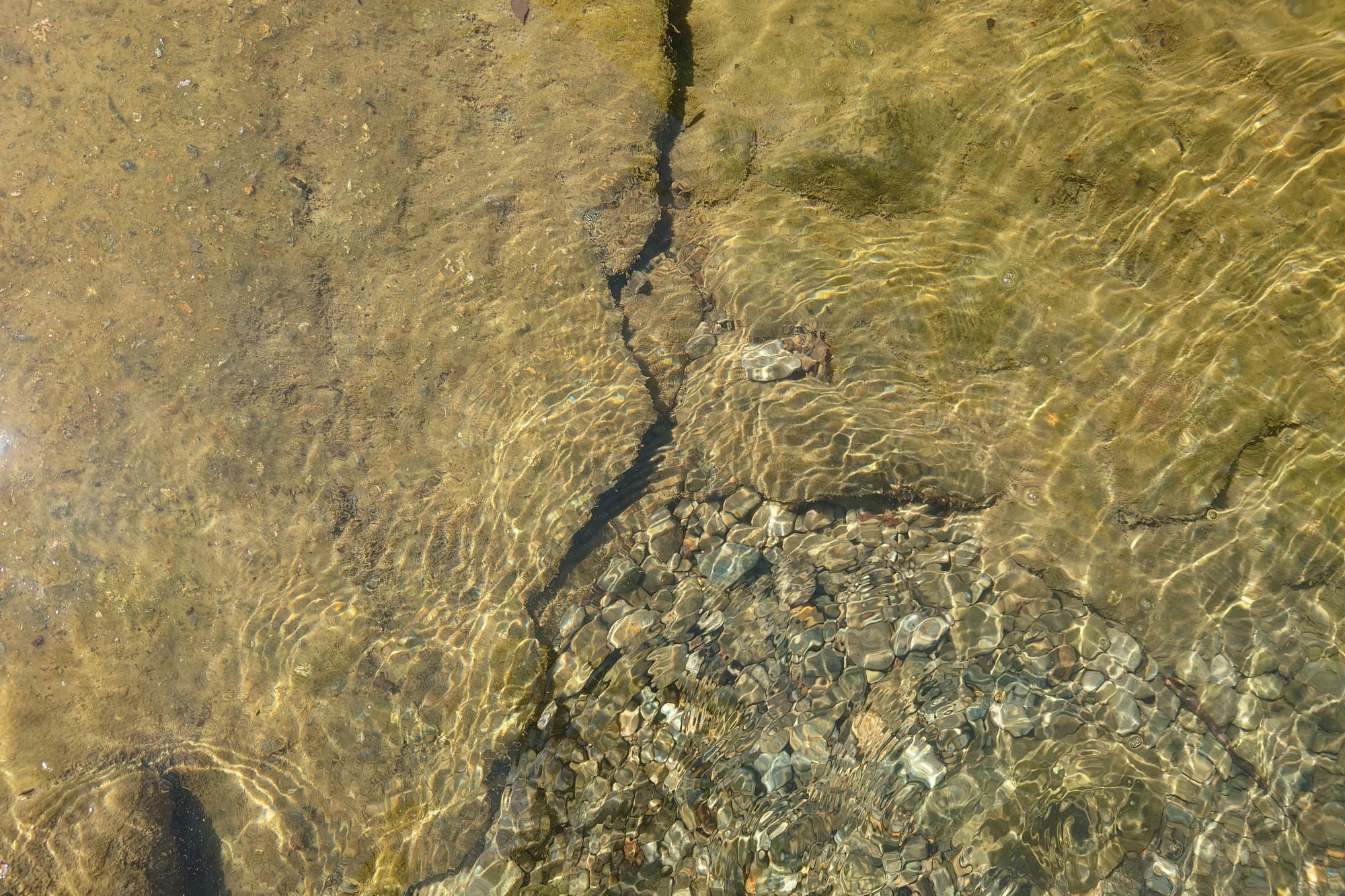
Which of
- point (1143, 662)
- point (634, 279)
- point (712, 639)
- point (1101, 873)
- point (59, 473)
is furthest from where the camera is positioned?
point (634, 279)

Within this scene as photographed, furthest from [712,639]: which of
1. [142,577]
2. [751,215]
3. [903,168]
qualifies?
[142,577]

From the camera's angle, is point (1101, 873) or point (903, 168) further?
point (903, 168)

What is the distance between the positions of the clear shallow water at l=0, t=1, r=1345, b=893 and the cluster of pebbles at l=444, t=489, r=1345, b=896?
0.02m

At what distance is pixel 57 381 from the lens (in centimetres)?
456

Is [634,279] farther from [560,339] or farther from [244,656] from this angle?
[244,656]

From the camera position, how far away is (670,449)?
454cm

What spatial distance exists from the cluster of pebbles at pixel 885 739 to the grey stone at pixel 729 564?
11 millimetres

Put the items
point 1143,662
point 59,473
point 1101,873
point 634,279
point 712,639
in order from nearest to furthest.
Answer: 1. point 1101,873
2. point 1143,662
3. point 712,639
4. point 59,473
5. point 634,279

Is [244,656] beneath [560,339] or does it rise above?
beneath

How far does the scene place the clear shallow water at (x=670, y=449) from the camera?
141 inches

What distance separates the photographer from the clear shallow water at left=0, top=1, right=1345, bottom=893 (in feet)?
11.8

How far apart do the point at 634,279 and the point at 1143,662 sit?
337cm

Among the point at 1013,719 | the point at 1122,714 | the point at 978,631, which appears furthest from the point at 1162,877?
the point at 978,631

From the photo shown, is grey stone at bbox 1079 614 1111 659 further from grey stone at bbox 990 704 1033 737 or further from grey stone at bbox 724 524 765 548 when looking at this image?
grey stone at bbox 724 524 765 548
